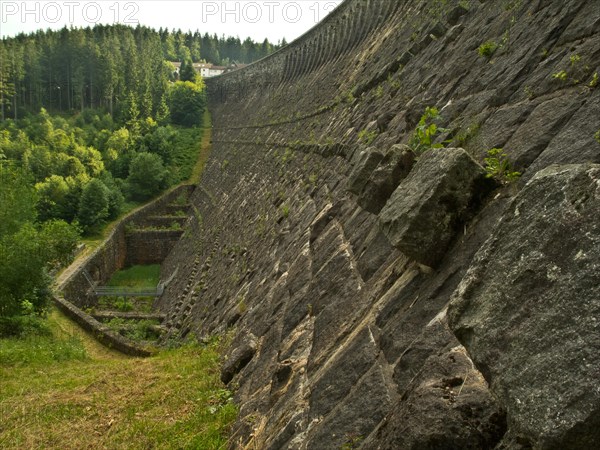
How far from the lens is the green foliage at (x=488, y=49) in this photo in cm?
693

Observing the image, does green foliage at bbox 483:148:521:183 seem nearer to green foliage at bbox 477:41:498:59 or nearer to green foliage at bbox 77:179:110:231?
green foliage at bbox 477:41:498:59

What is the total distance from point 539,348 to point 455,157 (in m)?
2.19

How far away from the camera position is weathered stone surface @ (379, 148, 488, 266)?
161 inches

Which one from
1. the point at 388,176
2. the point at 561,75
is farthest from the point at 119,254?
the point at 561,75

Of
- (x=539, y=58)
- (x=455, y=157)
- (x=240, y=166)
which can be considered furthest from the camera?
(x=240, y=166)

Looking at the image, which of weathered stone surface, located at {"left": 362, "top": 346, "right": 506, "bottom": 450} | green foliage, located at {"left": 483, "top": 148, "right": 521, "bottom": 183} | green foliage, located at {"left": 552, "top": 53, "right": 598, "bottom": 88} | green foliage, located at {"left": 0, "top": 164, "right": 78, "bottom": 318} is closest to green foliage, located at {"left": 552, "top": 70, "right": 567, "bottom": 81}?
green foliage, located at {"left": 552, "top": 53, "right": 598, "bottom": 88}

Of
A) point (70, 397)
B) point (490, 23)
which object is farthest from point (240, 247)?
point (490, 23)

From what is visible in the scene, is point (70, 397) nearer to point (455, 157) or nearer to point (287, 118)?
point (455, 157)

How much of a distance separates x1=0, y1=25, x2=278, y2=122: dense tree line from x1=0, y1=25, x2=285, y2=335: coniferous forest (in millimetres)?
171

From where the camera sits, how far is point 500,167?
424cm

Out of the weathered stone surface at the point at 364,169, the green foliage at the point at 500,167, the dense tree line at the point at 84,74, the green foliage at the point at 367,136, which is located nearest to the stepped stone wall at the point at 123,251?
the green foliage at the point at 367,136

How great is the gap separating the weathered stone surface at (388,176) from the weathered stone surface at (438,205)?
127 centimetres

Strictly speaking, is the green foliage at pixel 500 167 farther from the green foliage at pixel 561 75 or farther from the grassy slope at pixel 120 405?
the grassy slope at pixel 120 405

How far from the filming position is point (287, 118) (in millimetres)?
25734
